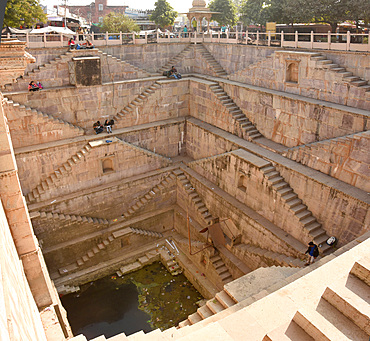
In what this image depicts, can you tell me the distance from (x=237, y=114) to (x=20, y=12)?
1715 cm

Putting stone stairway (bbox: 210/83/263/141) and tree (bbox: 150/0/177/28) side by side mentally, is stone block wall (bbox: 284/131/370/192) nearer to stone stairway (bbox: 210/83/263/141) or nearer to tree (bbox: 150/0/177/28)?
stone stairway (bbox: 210/83/263/141)

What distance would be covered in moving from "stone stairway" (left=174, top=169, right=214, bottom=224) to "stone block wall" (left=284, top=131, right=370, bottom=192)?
6.02m

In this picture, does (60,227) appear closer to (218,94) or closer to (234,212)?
(234,212)

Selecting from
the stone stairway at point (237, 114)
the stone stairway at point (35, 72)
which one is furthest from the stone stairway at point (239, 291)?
the stone stairway at point (35, 72)

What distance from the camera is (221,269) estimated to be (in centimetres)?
1736

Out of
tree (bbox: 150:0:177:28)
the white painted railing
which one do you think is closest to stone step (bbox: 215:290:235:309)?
the white painted railing

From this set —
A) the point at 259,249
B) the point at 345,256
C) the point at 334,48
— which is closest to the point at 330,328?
the point at 345,256

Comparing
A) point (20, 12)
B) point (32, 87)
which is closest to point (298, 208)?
point (32, 87)

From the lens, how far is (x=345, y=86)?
50.4ft

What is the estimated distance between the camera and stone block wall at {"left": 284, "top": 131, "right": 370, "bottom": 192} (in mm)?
13469

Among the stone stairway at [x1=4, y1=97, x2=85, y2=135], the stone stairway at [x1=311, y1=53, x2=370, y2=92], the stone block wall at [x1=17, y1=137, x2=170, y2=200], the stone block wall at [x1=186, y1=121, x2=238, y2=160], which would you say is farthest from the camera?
the stone block wall at [x1=186, y1=121, x2=238, y2=160]

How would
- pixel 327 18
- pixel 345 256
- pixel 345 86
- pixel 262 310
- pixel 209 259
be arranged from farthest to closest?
1. pixel 327 18
2. pixel 209 259
3. pixel 345 86
4. pixel 345 256
5. pixel 262 310

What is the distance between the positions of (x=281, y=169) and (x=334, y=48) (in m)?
6.37

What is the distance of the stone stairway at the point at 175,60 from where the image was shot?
2322 centimetres
